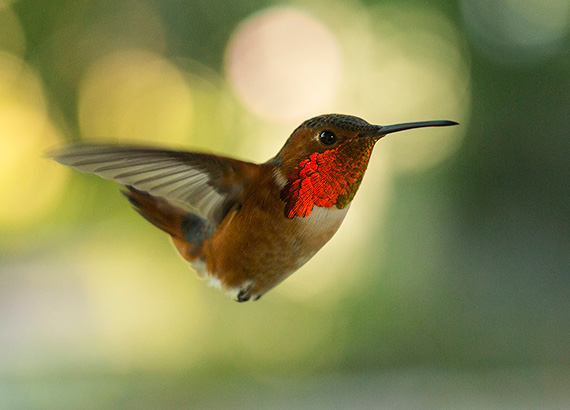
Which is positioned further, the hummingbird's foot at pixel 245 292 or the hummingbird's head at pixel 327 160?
the hummingbird's foot at pixel 245 292

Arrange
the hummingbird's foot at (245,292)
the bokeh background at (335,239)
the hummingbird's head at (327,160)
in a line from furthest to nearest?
the bokeh background at (335,239) < the hummingbird's foot at (245,292) < the hummingbird's head at (327,160)

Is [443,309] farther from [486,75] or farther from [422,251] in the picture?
[486,75]

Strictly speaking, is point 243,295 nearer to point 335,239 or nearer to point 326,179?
point 326,179

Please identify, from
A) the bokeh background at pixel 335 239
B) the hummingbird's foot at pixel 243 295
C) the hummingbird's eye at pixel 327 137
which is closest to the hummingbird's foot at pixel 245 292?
the hummingbird's foot at pixel 243 295

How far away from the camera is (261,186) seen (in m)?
0.34

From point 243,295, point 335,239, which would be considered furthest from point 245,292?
point 335,239

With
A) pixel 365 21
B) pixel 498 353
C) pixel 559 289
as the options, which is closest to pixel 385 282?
pixel 498 353

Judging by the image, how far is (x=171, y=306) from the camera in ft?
8.43

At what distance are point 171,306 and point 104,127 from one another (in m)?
0.93

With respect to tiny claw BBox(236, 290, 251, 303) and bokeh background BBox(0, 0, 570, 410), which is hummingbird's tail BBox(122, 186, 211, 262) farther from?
bokeh background BBox(0, 0, 570, 410)

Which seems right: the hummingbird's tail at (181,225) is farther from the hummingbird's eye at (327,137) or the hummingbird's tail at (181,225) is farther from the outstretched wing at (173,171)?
the hummingbird's eye at (327,137)

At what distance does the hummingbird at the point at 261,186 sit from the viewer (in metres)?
0.27

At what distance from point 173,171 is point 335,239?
1.89 meters

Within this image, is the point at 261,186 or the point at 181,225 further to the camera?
the point at 181,225
